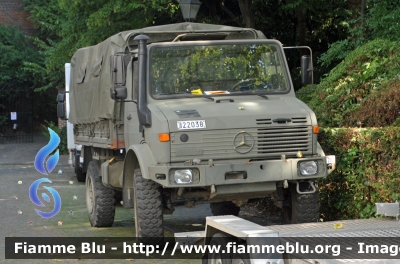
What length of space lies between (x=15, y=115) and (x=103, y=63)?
77.1 feet

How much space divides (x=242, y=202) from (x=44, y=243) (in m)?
2.75

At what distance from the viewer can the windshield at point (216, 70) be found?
9.70 meters

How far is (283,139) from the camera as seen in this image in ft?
29.7

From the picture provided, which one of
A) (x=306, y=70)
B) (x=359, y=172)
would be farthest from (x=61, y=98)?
(x=359, y=172)

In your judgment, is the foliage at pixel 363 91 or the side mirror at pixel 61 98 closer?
the foliage at pixel 363 91

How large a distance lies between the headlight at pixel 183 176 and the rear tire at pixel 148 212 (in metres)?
0.61

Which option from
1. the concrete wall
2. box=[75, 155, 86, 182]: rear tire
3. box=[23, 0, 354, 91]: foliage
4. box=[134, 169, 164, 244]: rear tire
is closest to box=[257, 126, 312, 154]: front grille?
box=[134, 169, 164, 244]: rear tire

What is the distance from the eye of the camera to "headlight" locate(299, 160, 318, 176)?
893cm

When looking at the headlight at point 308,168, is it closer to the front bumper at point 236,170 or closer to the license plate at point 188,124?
the front bumper at point 236,170

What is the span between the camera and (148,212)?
9039 mm

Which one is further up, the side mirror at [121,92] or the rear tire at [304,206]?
the side mirror at [121,92]

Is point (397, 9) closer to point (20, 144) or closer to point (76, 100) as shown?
point (76, 100)

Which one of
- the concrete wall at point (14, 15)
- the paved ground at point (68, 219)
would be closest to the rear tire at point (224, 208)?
the paved ground at point (68, 219)

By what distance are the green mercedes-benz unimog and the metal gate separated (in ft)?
80.5
